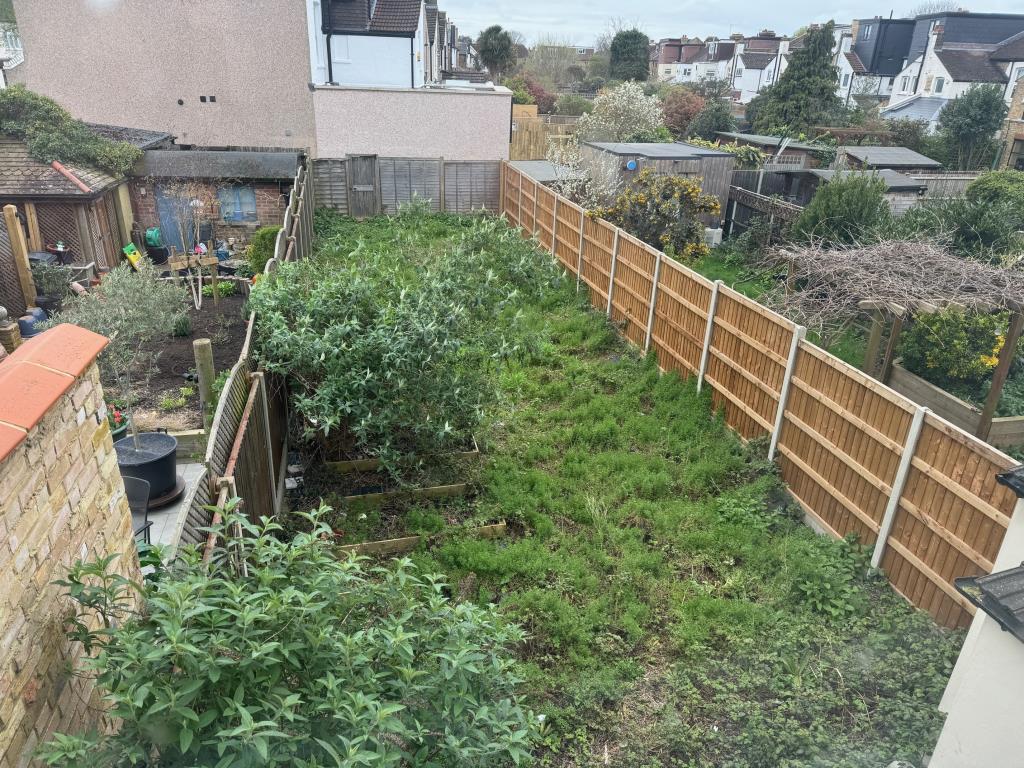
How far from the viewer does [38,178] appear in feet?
46.4

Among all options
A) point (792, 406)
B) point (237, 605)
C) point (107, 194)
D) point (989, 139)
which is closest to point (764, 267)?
point (792, 406)

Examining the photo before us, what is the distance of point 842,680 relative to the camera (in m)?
5.19

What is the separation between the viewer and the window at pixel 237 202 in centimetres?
1725

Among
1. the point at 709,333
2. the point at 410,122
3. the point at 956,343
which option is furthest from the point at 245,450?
the point at 410,122

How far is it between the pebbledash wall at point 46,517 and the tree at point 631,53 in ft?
191

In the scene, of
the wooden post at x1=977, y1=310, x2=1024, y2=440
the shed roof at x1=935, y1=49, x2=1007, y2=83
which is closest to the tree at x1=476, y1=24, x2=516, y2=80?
the shed roof at x1=935, y1=49, x2=1007, y2=83

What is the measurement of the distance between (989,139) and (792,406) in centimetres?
3323

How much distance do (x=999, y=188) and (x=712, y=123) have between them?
2272 centimetres

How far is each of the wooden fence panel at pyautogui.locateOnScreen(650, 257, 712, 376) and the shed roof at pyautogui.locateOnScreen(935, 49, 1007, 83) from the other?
1733 inches

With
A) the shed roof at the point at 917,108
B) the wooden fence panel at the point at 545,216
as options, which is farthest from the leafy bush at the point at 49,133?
the shed roof at the point at 917,108

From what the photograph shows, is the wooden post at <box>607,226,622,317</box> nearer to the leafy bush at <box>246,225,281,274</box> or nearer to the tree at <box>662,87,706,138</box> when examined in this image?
the leafy bush at <box>246,225,281,274</box>

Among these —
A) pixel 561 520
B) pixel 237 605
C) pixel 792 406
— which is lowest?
pixel 561 520

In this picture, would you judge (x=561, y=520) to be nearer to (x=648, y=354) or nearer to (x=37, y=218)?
(x=648, y=354)

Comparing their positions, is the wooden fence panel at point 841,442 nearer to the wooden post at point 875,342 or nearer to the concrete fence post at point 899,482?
the concrete fence post at point 899,482
